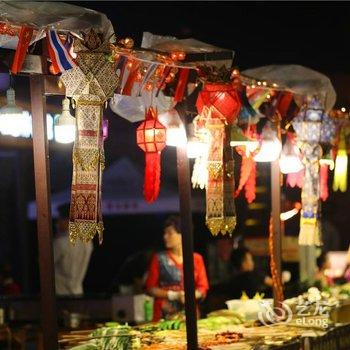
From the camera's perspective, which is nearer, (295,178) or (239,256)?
(295,178)

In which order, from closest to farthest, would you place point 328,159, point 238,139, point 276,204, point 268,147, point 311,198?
point 238,139, point 268,147, point 276,204, point 311,198, point 328,159

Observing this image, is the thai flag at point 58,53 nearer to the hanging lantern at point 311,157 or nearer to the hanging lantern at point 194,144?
the hanging lantern at point 194,144

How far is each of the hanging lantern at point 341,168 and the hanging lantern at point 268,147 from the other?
1861 mm

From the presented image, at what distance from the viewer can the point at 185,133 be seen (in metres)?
8.73

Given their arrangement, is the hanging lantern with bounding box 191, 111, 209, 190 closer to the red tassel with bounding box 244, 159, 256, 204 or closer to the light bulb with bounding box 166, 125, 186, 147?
the light bulb with bounding box 166, 125, 186, 147

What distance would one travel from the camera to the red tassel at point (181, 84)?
28.7 feet

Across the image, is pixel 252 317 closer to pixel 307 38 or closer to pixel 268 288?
pixel 268 288

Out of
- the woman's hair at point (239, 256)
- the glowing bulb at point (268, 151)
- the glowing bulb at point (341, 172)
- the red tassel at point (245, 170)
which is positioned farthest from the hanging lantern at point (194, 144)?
the woman's hair at point (239, 256)

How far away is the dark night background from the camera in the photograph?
1786 centimetres

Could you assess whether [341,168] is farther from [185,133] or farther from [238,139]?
[185,133]

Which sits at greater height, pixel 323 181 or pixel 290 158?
pixel 290 158

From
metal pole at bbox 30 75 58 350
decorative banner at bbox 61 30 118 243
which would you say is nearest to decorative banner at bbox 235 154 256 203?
decorative banner at bbox 61 30 118 243

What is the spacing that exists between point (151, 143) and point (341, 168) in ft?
12.9

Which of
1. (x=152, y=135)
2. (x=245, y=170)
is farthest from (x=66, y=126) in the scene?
(x=245, y=170)
